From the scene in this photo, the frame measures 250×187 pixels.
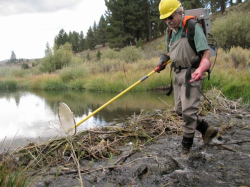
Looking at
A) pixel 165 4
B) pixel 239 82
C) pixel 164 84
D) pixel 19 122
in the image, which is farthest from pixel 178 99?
pixel 164 84

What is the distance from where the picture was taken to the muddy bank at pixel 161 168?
225cm

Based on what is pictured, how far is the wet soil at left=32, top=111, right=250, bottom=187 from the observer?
2250mm

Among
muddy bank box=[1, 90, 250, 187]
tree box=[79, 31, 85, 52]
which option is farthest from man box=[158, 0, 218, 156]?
tree box=[79, 31, 85, 52]

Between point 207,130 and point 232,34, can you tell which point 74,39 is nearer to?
point 232,34

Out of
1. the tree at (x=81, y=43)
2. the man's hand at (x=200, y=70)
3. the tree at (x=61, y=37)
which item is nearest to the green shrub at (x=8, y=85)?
the man's hand at (x=200, y=70)

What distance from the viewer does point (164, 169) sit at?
2.45 metres

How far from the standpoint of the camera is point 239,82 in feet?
23.3

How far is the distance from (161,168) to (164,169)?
33 mm

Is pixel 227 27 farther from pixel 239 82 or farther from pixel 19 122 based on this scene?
pixel 19 122

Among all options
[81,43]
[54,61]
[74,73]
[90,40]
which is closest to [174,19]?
[74,73]

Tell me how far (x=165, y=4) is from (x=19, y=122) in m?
4.59

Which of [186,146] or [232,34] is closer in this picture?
[186,146]

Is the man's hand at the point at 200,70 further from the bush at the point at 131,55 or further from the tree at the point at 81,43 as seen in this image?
the tree at the point at 81,43

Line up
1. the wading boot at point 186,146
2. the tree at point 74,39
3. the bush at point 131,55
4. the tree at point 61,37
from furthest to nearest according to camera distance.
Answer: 1. the tree at point 74,39
2. the tree at point 61,37
3. the bush at point 131,55
4. the wading boot at point 186,146
